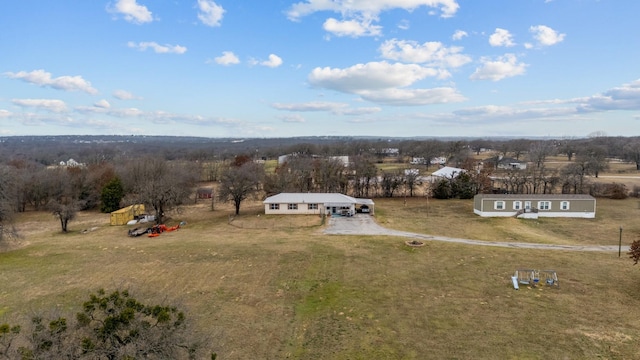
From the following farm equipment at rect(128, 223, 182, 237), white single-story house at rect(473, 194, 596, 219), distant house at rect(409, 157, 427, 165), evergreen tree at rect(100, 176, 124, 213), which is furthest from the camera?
distant house at rect(409, 157, 427, 165)

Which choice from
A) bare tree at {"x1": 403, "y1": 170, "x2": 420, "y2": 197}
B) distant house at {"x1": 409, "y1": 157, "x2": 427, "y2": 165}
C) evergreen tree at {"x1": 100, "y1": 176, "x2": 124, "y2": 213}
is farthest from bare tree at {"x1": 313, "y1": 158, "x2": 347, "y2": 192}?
distant house at {"x1": 409, "y1": 157, "x2": 427, "y2": 165}

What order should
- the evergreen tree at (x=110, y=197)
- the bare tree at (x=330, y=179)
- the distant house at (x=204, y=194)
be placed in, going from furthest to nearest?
the distant house at (x=204, y=194)
the bare tree at (x=330, y=179)
the evergreen tree at (x=110, y=197)

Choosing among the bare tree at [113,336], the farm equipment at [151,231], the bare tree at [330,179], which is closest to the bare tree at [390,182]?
the bare tree at [330,179]

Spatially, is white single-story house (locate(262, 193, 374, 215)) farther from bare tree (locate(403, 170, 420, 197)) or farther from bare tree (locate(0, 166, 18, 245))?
bare tree (locate(0, 166, 18, 245))

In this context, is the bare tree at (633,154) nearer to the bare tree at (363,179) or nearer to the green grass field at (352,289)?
the green grass field at (352,289)

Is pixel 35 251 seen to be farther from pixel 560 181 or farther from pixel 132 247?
pixel 560 181

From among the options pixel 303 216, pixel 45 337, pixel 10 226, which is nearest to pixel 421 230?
pixel 303 216
